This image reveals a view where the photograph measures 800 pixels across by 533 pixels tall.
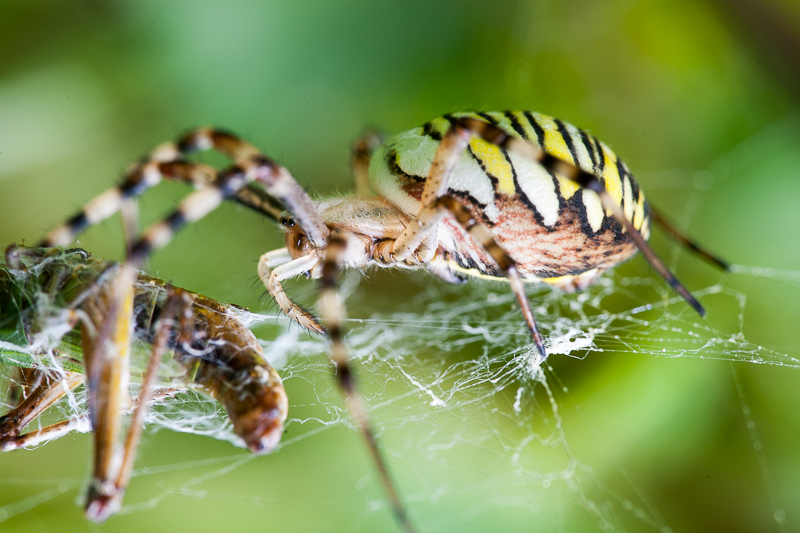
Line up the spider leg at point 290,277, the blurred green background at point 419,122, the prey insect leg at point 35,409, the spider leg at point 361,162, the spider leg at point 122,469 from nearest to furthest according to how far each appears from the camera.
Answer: the spider leg at point 122,469
the prey insect leg at point 35,409
the spider leg at point 290,277
the blurred green background at point 419,122
the spider leg at point 361,162

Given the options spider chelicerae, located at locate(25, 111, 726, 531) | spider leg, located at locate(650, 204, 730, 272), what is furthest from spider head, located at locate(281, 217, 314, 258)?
spider leg, located at locate(650, 204, 730, 272)

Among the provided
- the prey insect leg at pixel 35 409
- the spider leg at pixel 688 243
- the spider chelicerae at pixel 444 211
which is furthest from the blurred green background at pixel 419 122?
the prey insect leg at pixel 35 409

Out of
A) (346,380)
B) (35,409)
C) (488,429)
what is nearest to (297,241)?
(346,380)

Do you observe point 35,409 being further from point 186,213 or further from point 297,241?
point 297,241

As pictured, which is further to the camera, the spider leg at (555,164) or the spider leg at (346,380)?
the spider leg at (555,164)

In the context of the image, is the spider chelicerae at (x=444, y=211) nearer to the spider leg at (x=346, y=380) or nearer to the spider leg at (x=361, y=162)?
the spider leg at (x=346, y=380)

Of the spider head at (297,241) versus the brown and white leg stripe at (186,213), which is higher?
the brown and white leg stripe at (186,213)

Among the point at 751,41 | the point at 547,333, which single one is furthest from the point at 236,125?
the point at 751,41
